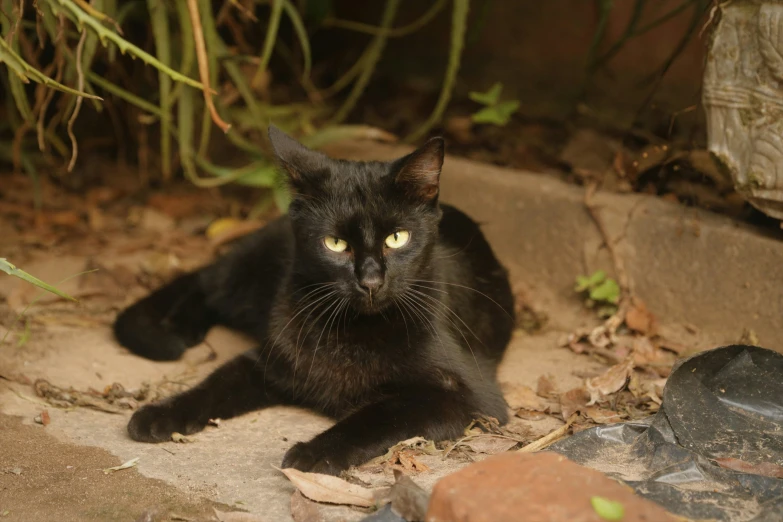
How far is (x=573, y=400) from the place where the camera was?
9.93 ft

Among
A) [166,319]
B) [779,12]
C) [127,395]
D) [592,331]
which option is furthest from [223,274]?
[779,12]

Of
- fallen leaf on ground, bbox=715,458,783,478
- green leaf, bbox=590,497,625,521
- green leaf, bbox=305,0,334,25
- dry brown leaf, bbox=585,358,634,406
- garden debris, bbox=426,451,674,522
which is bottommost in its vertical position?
dry brown leaf, bbox=585,358,634,406

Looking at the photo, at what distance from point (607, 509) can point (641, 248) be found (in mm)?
1949

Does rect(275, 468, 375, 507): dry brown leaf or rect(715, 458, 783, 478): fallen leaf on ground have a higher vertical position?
rect(715, 458, 783, 478): fallen leaf on ground

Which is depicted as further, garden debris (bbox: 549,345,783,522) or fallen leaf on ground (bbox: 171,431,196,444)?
fallen leaf on ground (bbox: 171,431,196,444)

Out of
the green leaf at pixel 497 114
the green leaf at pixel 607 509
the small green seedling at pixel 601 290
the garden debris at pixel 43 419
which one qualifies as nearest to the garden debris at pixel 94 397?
the garden debris at pixel 43 419

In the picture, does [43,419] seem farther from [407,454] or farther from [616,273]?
[616,273]

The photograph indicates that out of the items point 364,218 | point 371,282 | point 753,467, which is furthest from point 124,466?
point 753,467

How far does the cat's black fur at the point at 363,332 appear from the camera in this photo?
8.64 feet

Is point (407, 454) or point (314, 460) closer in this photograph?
point (314, 460)

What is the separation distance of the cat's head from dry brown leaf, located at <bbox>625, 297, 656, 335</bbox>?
116 cm

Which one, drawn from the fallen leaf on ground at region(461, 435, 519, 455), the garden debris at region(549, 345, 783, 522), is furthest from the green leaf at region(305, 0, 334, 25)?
the garden debris at region(549, 345, 783, 522)

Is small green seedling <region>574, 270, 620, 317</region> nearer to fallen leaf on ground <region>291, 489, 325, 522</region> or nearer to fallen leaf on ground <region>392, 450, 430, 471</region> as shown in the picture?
fallen leaf on ground <region>392, 450, 430, 471</region>

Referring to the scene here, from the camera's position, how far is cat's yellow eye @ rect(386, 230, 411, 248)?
8.86ft
